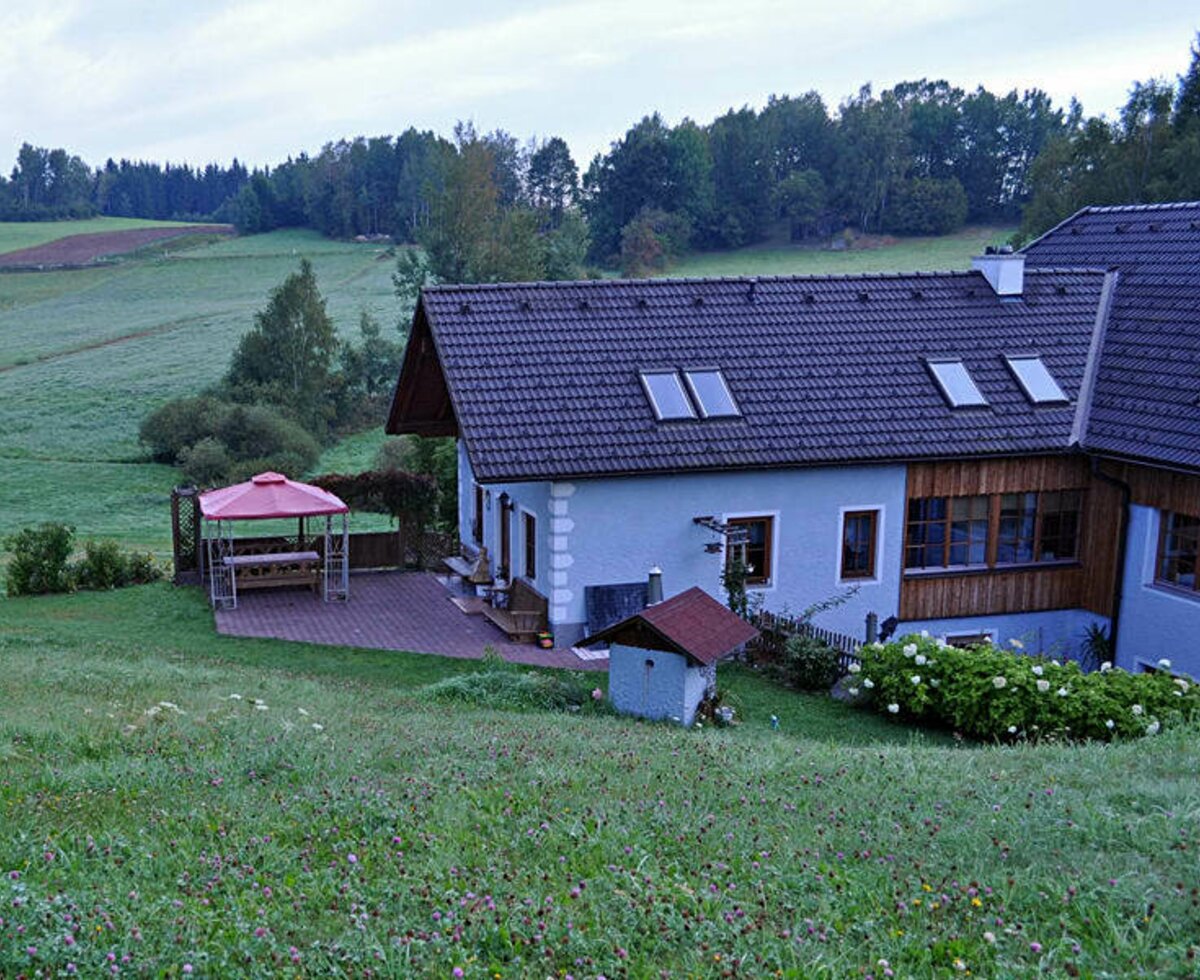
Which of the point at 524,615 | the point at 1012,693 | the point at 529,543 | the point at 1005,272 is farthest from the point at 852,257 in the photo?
the point at 1012,693

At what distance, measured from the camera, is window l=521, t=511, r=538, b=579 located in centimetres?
1980

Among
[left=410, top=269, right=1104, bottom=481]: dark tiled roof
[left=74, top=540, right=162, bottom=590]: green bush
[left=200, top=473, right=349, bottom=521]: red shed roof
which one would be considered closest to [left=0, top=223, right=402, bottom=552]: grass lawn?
[left=74, top=540, right=162, bottom=590]: green bush

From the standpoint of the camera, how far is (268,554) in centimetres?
2222

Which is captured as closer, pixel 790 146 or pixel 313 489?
pixel 313 489

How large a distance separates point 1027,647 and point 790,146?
222 ft

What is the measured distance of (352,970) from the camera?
5.69 meters

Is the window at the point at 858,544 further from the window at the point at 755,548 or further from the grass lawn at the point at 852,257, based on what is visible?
the grass lawn at the point at 852,257

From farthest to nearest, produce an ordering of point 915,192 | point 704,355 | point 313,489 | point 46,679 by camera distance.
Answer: point 915,192 → point 313,489 → point 704,355 → point 46,679

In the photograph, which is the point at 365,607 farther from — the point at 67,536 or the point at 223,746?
the point at 223,746

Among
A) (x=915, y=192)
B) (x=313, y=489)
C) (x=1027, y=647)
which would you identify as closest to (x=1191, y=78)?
(x=915, y=192)

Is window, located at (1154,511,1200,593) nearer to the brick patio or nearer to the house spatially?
the house

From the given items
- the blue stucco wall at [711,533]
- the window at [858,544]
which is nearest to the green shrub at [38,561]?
the blue stucco wall at [711,533]

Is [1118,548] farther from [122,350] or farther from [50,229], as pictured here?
[50,229]

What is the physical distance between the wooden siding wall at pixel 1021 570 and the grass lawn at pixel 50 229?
91.7m
